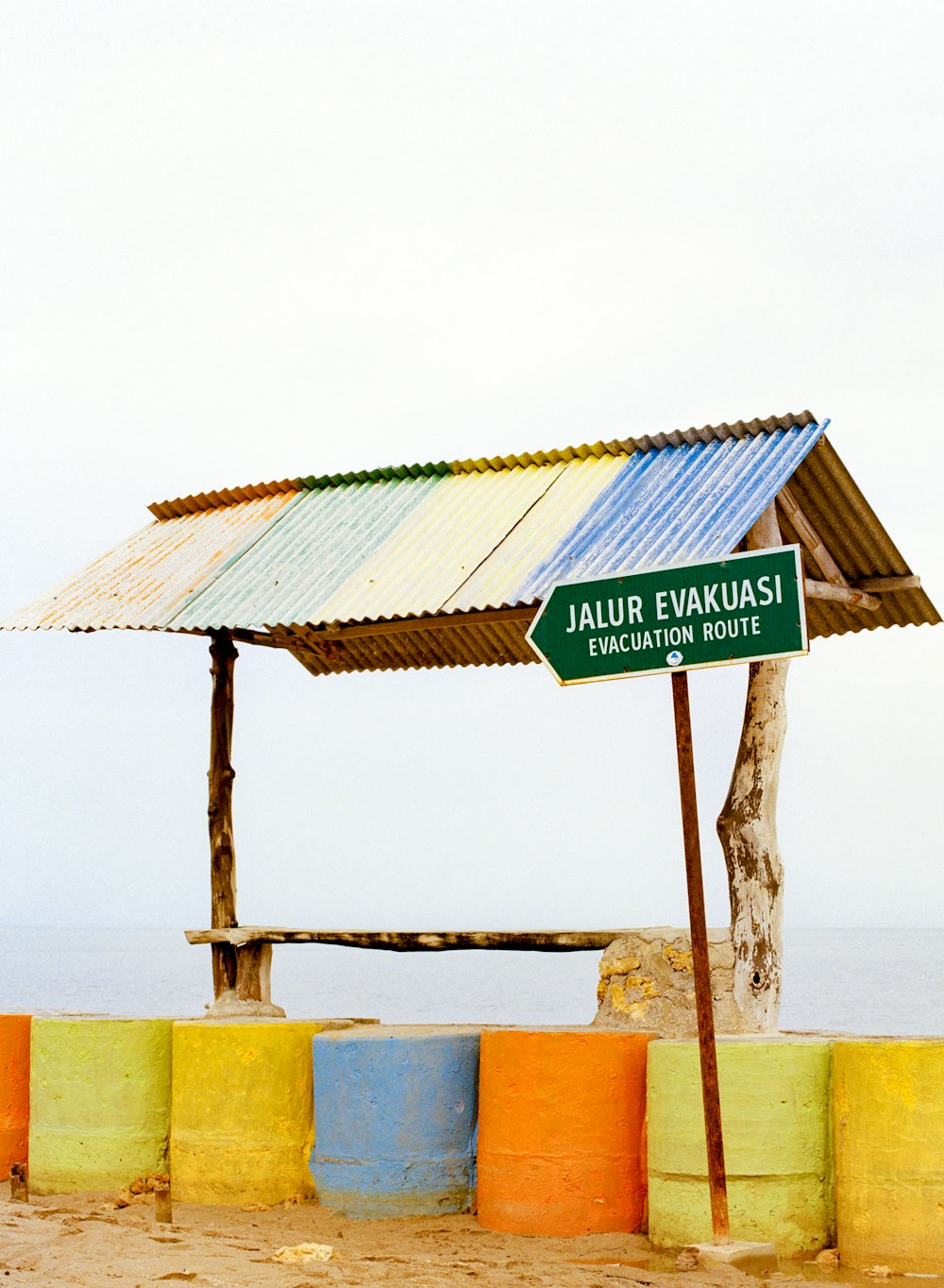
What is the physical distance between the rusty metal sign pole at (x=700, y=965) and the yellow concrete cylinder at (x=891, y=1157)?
1.54 feet

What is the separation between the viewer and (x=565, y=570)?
8.69 meters

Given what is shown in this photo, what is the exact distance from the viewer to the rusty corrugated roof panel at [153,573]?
10.3 metres

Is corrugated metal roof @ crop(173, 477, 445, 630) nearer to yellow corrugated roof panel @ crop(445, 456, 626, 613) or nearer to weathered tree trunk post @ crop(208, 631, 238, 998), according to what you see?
weathered tree trunk post @ crop(208, 631, 238, 998)

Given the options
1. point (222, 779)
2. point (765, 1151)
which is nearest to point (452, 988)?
point (222, 779)

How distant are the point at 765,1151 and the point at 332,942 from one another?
5.14 meters

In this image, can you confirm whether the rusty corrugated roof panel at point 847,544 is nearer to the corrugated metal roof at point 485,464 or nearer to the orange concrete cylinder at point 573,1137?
the corrugated metal roof at point 485,464

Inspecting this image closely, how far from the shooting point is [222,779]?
1116 centimetres

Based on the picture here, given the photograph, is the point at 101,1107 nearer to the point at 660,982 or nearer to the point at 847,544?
the point at 660,982

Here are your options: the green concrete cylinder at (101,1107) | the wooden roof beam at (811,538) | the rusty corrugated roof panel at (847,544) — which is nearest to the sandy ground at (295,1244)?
the green concrete cylinder at (101,1107)

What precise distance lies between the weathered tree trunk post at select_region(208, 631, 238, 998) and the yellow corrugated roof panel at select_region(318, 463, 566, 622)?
1.77 meters

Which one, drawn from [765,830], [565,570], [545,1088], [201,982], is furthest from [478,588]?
[201,982]

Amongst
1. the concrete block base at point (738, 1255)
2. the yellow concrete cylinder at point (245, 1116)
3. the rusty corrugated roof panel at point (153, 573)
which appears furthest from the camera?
the rusty corrugated roof panel at point (153, 573)

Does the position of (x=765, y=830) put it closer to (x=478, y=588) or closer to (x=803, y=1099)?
(x=478, y=588)

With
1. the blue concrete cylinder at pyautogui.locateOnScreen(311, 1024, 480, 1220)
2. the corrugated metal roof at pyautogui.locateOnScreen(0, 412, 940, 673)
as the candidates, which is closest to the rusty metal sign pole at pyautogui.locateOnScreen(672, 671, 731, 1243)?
the blue concrete cylinder at pyautogui.locateOnScreen(311, 1024, 480, 1220)
